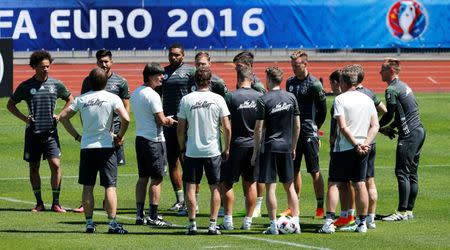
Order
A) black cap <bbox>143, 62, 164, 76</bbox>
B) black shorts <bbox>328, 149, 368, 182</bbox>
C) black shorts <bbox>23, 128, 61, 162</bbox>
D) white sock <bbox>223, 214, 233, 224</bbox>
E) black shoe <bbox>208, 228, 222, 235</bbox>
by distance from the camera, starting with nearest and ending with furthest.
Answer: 1. black shoe <bbox>208, 228, 222, 235</bbox>
2. black shorts <bbox>328, 149, 368, 182</bbox>
3. white sock <bbox>223, 214, 233, 224</bbox>
4. black cap <bbox>143, 62, 164, 76</bbox>
5. black shorts <bbox>23, 128, 61, 162</bbox>

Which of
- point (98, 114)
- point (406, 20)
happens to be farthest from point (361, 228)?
point (406, 20)

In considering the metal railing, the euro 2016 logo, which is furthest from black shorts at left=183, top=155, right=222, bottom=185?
the euro 2016 logo

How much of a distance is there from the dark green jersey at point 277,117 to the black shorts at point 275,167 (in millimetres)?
83

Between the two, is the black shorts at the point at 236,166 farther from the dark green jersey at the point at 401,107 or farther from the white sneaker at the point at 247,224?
the dark green jersey at the point at 401,107

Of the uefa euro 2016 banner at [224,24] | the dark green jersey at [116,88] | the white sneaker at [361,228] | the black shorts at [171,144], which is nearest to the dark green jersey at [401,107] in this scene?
the white sneaker at [361,228]

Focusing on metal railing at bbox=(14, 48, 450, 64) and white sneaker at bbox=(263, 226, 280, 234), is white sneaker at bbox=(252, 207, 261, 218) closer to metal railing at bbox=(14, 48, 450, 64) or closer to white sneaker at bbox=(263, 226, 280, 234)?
white sneaker at bbox=(263, 226, 280, 234)

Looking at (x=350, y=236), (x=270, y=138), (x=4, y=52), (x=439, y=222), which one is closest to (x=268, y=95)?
(x=270, y=138)

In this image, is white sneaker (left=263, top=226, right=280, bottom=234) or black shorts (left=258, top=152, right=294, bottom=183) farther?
black shorts (left=258, top=152, right=294, bottom=183)

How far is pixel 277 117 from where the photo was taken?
16.6 meters

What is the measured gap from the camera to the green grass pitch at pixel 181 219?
618 inches

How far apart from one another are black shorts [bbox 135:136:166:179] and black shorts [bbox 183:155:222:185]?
0.88m

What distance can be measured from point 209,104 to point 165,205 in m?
4.02

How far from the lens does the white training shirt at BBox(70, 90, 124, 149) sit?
1645cm

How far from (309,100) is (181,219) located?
8.53 ft
